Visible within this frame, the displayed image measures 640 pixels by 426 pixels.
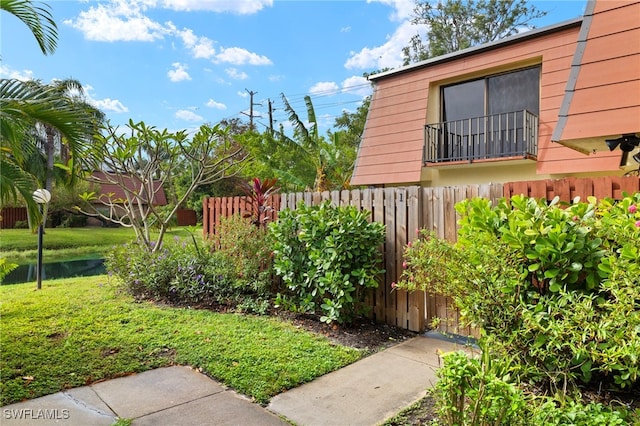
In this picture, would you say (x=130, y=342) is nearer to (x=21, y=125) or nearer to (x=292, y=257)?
(x=292, y=257)

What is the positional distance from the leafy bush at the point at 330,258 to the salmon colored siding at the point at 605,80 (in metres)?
2.53

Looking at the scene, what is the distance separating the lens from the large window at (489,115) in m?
7.63

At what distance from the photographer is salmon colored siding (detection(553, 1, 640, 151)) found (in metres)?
3.92

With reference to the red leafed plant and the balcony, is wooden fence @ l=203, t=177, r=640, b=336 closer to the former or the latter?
the red leafed plant

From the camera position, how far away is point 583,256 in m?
2.45

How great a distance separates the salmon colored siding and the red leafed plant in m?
3.96

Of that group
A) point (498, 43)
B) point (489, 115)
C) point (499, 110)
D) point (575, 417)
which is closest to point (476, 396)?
point (575, 417)

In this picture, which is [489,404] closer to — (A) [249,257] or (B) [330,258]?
(B) [330,258]

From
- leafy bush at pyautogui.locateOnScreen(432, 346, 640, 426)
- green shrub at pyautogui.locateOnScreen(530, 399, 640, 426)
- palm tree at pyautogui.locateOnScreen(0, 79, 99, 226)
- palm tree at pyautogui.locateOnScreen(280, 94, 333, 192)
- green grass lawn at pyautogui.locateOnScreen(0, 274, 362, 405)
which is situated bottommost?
green grass lawn at pyautogui.locateOnScreen(0, 274, 362, 405)

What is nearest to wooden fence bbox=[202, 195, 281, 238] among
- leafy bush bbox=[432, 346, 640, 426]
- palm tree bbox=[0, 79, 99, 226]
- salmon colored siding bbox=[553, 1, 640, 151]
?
palm tree bbox=[0, 79, 99, 226]

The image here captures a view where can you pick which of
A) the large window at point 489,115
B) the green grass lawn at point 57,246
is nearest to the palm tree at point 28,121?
the large window at point 489,115

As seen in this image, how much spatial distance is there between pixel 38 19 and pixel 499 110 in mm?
8072

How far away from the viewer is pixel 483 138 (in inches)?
331

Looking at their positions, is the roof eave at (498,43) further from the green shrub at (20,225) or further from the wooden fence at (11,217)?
the wooden fence at (11,217)
